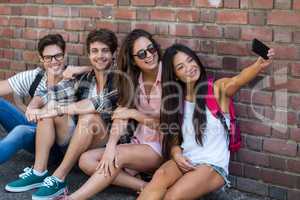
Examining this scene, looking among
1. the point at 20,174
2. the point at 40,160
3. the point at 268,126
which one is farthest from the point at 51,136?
the point at 268,126

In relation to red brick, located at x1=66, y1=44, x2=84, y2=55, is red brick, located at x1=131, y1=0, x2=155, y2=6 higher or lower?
higher

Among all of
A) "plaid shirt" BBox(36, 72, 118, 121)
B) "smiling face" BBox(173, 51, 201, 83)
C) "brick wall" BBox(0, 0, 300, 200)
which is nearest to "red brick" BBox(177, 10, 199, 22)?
"brick wall" BBox(0, 0, 300, 200)

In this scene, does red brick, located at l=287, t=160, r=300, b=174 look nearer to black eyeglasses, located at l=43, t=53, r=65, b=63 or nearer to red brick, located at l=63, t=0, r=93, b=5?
black eyeglasses, located at l=43, t=53, r=65, b=63

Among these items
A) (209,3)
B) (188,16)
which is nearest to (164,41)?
(188,16)

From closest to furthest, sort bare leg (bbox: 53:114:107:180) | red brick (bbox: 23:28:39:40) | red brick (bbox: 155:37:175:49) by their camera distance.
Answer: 1. bare leg (bbox: 53:114:107:180)
2. red brick (bbox: 155:37:175:49)
3. red brick (bbox: 23:28:39:40)

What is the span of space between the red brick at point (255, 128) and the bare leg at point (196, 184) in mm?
496

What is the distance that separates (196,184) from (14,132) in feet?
5.27

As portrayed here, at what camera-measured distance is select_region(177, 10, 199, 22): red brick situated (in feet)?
13.4

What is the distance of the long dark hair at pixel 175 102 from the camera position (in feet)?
12.2

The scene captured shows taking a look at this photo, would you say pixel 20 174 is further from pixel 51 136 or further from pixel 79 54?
pixel 79 54

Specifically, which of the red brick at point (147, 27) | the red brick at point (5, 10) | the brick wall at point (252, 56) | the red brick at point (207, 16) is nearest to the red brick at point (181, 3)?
the brick wall at point (252, 56)

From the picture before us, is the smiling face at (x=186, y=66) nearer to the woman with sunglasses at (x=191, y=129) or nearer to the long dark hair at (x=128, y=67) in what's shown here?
the woman with sunglasses at (x=191, y=129)

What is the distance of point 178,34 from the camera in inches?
166

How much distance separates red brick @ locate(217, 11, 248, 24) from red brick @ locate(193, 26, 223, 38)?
7 cm
